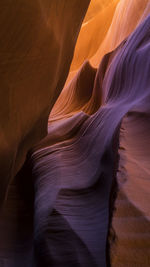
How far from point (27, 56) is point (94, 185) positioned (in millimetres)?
828

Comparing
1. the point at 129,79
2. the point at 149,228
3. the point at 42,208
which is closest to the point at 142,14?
the point at 129,79

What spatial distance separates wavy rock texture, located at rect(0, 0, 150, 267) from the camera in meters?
1.24

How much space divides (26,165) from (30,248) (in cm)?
93

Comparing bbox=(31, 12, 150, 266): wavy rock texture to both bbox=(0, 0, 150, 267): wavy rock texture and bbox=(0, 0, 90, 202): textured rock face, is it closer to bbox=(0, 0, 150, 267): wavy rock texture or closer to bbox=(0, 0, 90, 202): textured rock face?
bbox=(0, 0, 150, 267): wavy rock texture

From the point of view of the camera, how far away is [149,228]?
45.0 inches

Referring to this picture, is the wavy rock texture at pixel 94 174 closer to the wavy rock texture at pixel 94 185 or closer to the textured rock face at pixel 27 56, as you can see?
the wavy rock texture at pixel 94 185

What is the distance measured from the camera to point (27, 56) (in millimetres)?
1315

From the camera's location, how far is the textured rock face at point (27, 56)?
1164 millimetres

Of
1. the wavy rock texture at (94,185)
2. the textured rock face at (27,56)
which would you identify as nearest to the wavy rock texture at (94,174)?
the wavy rock texture at (94,185)

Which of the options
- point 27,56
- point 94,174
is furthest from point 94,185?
point 27,56

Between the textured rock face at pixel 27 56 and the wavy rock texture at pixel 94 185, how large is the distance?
165 mm

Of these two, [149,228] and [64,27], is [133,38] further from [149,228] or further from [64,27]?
[149,228]

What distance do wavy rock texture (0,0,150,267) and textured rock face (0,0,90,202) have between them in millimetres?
165

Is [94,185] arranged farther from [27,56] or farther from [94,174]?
[27,56]
